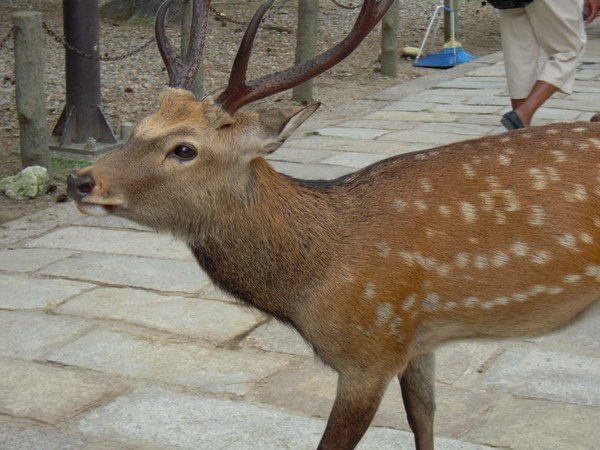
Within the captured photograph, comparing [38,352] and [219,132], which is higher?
[219,132]

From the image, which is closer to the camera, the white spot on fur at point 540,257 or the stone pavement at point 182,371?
the white spot on fur at point 540,257

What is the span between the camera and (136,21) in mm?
12531

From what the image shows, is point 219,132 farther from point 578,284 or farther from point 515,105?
point 515,105

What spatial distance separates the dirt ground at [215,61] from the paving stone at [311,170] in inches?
53.9

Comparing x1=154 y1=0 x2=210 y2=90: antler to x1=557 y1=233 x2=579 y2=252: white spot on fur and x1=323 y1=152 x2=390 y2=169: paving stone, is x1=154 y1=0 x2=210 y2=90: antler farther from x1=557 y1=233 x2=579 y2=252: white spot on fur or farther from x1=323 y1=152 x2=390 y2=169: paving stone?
x1=323 y1=152 x2=390 y2=169: paving stone

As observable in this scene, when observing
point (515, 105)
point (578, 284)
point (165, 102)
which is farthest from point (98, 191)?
point (515, 105)

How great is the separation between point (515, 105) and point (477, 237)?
4197 millimetres

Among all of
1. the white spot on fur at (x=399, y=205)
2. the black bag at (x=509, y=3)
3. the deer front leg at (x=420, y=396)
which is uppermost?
the black bag at (x=509, y=3)

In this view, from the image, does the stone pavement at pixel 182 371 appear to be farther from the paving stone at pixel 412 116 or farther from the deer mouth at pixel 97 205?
the paving stone at pixel 412 116

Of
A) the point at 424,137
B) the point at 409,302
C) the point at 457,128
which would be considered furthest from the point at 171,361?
the point at 457,128

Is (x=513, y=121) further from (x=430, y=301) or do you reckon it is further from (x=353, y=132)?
(x=430, y=301)

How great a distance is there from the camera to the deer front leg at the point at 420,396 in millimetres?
3297

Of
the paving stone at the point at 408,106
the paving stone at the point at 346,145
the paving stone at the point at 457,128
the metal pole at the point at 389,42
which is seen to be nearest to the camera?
the paving stone at the point at 346,145

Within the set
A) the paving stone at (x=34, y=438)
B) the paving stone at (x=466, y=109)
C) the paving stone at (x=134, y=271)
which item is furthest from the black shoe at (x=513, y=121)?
the paving stone at (x=34, y=438)
